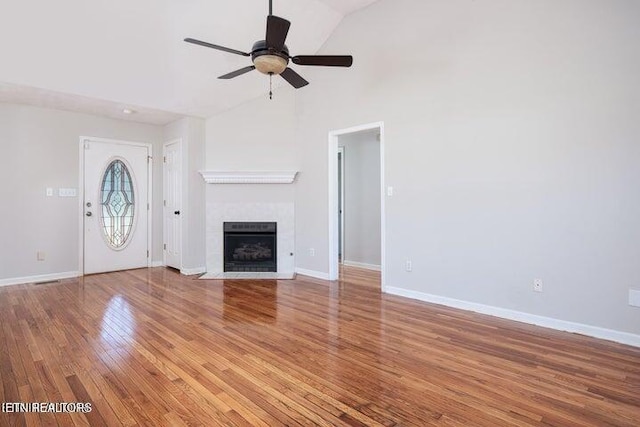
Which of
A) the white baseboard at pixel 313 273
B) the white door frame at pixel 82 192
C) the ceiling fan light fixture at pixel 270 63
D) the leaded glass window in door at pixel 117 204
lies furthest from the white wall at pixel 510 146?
the leaded glass window in door at pixel 117 204

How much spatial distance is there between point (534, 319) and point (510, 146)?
1671mm

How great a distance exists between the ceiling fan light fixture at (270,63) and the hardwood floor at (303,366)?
7.69 feet

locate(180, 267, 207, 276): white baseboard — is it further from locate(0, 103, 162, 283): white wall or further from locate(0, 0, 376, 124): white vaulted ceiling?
locate(0, 0, 376, 124): white vaulted ceiling

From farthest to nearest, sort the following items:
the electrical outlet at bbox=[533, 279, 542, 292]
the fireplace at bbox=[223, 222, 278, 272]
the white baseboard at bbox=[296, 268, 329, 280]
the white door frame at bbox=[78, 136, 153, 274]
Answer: the fireplace at bbox=[223, 222, 278, 272] → the white door frame at bbox=[78, 136, 153, 274] → the white baseboard at bbox=[296, 268, 329, 280] → the electrical outlet at bbox=[533, 279, 542, 292]

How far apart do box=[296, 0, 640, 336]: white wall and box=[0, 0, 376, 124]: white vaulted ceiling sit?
1.26 meters

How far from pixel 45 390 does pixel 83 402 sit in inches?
13.4

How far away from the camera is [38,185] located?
16.0ft

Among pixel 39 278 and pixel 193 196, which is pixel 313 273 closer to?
pixel 193 196

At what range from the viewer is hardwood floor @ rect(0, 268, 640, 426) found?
1818 mm

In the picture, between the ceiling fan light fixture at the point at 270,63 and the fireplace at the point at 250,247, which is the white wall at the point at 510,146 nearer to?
the ceiling fan light fixture at the point at 270,63

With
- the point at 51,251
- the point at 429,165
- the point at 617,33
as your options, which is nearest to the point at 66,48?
the point at 51,251

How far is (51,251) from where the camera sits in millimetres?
4996

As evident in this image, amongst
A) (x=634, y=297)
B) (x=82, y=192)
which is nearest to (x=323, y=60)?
(x=634, y=297)

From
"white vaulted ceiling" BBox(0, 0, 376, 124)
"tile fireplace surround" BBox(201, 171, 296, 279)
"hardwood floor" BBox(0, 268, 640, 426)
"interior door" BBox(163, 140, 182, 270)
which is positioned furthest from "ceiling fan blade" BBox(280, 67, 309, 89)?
"interior door" BBox(163, 140, 182, 270)
